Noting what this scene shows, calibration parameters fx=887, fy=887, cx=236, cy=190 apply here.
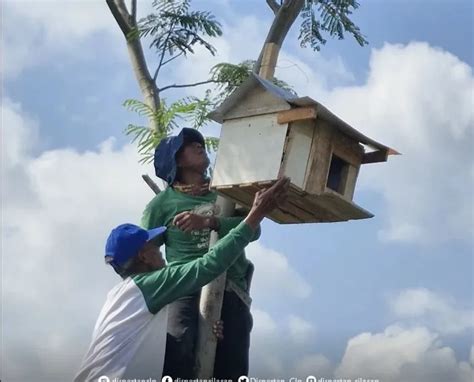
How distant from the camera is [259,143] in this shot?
3904mm

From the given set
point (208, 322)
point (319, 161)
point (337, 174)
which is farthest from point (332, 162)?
point (208, 322)

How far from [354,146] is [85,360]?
1.56 meters

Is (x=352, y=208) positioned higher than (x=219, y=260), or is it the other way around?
(x=352, y=208)

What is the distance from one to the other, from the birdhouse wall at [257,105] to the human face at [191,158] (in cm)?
28

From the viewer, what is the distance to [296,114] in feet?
12.4

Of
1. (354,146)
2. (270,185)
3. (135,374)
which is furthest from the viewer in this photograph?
(354,146)

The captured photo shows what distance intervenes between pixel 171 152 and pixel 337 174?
2.73ft

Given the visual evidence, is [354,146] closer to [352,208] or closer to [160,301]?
[352,208]

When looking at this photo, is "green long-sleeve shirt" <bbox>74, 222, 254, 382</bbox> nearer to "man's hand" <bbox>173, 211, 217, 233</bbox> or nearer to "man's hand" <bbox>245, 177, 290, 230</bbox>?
"man's hand" <bbox>245, 177, 290, 230</bbox>

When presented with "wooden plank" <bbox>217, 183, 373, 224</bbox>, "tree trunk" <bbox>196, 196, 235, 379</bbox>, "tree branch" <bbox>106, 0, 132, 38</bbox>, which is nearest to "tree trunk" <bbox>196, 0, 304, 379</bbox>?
"tree trunk" <bbox>196, 196, 235, 379</bbox>

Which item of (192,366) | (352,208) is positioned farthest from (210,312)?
→ (352,208)

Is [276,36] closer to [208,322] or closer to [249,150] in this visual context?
[249,150]

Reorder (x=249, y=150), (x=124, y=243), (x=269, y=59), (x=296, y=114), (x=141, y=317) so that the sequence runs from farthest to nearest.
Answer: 1. (x=269, y=59)
2. (x=249, y=150)
3. (x=296, y=114)
4. (x=124, y=243)
5. (x=141, y=317)

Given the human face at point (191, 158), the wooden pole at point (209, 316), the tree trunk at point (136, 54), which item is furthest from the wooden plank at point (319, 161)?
the tree trunk at point (136, 54)
